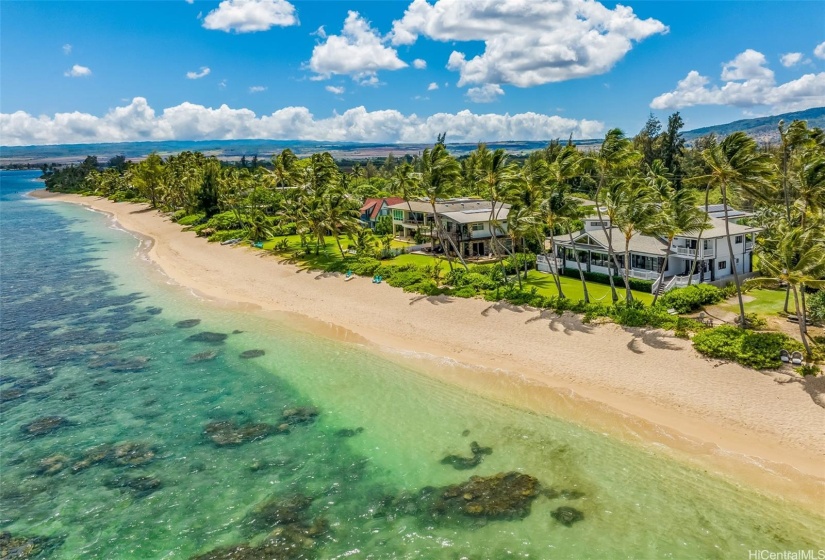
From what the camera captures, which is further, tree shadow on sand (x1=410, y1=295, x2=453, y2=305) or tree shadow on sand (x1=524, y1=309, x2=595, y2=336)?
tree shadow on sand (x1=410, y1=295, x2=453, y2=305)

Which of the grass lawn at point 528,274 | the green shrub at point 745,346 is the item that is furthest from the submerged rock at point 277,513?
the grass lawn at point 528,274

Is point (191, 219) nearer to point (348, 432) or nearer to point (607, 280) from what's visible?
point (607, 280)

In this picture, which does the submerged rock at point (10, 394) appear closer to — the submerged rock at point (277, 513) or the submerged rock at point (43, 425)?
the submerged rock at point (43, 425)

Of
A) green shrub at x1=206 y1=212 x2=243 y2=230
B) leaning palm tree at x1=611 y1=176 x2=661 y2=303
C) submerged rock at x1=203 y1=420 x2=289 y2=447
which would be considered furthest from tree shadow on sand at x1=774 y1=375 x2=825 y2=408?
green shrub at x1=206 y1=212 x2=243 y2=230

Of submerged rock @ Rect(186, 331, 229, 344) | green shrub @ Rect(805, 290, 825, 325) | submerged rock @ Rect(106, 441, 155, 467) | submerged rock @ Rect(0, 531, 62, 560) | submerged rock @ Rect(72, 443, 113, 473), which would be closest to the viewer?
submerged rock @ Rect(0, 531, 62, 560)

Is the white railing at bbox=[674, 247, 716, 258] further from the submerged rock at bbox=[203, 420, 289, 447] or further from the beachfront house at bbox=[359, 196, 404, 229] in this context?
the beachfront house at bbox=[359, 196, 404, 229]

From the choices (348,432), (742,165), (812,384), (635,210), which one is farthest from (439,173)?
(812,384)

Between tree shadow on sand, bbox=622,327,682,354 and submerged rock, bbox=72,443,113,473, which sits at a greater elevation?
tree shadow on sand, bbox=622,327,682,354
